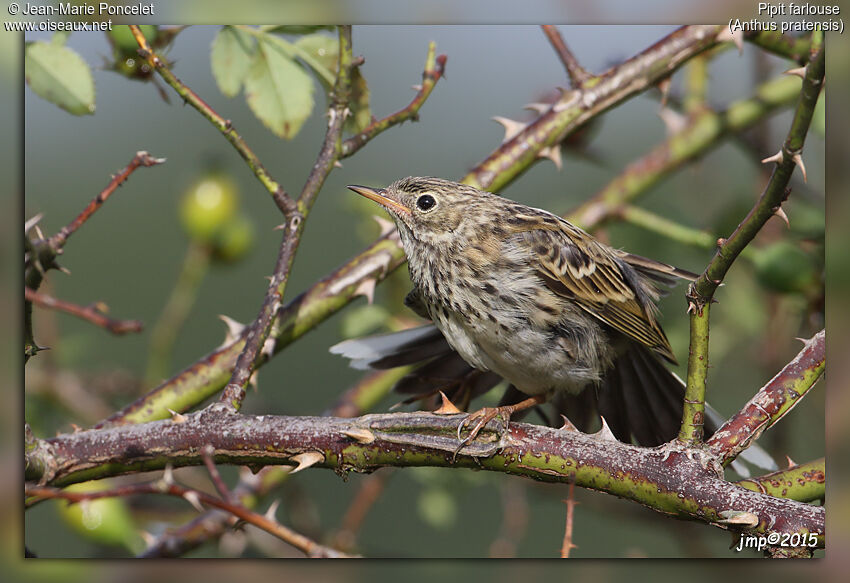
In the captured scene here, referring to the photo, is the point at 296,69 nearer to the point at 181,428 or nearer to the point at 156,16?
the point at 156,16

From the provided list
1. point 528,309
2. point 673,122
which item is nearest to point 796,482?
point 528,309

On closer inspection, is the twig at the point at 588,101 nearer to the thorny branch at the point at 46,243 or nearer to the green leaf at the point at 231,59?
the green leaf at the point at 231,59

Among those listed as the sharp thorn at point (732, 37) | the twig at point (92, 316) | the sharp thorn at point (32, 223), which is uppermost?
the sharp thorn at point (732, 37)

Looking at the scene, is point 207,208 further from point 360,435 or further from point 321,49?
point 360,435

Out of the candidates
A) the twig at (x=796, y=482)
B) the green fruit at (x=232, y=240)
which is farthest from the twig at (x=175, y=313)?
the twig at (x=796, y=482)

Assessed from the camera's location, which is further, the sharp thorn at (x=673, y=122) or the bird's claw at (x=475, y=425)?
the sharp thorn at (x=673, y=122)

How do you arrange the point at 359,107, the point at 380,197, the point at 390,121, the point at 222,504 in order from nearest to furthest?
the point at 222,504 → the point at 390,121 → the point at 359,107 → the point at 380,197

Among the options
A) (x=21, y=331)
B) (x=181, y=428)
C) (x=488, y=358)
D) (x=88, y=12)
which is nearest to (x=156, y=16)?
(x=88, y=12)
